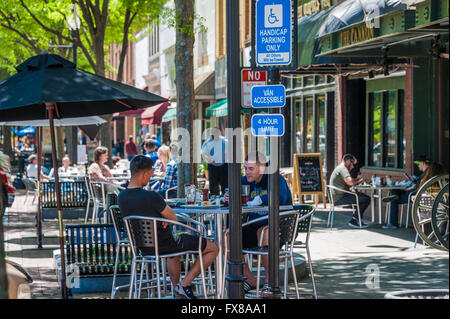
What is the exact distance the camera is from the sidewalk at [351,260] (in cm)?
891

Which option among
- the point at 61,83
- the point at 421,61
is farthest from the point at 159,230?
the point at 421,61

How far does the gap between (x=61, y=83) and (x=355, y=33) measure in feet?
21.2

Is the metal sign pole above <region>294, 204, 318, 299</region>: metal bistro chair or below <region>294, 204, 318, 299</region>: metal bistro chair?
above

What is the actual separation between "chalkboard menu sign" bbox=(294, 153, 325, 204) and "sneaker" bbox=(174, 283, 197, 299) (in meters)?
9.85

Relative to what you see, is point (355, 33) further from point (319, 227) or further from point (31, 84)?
point (31, 84)

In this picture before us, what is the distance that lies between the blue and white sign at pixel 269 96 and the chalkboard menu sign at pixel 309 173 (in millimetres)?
10572

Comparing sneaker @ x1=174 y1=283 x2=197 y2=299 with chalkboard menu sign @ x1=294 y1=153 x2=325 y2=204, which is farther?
chalkboard menu sign @ x1=294 y1=153 x2=325 y2=204

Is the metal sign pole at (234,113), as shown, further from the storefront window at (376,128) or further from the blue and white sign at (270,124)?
the storefront window at (376,128)

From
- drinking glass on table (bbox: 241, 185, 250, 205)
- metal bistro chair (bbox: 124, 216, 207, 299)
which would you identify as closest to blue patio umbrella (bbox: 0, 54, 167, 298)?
metal bistro chair (bbox: 124, 216, 207, 299)

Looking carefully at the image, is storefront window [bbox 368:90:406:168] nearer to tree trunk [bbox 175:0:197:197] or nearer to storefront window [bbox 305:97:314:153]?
storefront window [bbox 305:97:314:153]

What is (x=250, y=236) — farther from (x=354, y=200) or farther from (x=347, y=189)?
(x=347, y=189)

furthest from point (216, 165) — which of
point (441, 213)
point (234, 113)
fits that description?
point (234, 113)

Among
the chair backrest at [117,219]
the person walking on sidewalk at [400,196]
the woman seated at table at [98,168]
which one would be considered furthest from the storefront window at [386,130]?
the chair backrest at [117,219]

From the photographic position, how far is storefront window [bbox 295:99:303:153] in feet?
73.2
